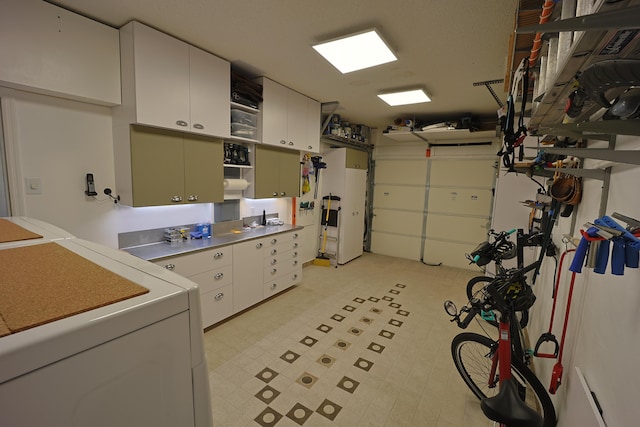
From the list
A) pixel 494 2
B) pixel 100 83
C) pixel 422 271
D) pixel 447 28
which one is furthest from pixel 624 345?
pixel 422 271

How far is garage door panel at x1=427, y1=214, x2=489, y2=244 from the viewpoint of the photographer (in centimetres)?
501

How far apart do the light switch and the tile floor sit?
181 cm

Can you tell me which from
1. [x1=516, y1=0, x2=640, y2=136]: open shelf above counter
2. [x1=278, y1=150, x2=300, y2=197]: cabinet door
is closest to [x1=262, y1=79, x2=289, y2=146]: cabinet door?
[x1=278, y1=150, x2=300, y2=197]: cabinet door

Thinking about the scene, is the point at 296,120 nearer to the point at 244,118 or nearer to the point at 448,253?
the point at 244,118

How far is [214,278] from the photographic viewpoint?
2.78 m

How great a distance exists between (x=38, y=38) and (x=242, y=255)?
89.8 inches

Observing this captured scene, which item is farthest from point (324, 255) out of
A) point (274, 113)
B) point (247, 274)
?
point (274, 113)

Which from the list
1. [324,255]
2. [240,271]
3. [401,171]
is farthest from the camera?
[401,171]

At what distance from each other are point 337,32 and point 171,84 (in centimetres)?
145

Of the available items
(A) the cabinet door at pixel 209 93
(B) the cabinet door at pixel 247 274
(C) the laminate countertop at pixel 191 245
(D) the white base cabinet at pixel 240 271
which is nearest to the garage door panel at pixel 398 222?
(D) the white base cabinet at pixel 240 271

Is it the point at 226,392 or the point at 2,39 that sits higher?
the point at 2,39

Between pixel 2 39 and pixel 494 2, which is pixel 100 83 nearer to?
pixel 2 39

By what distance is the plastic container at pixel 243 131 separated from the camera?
10.0ft

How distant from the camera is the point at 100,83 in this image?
85.7 inches
